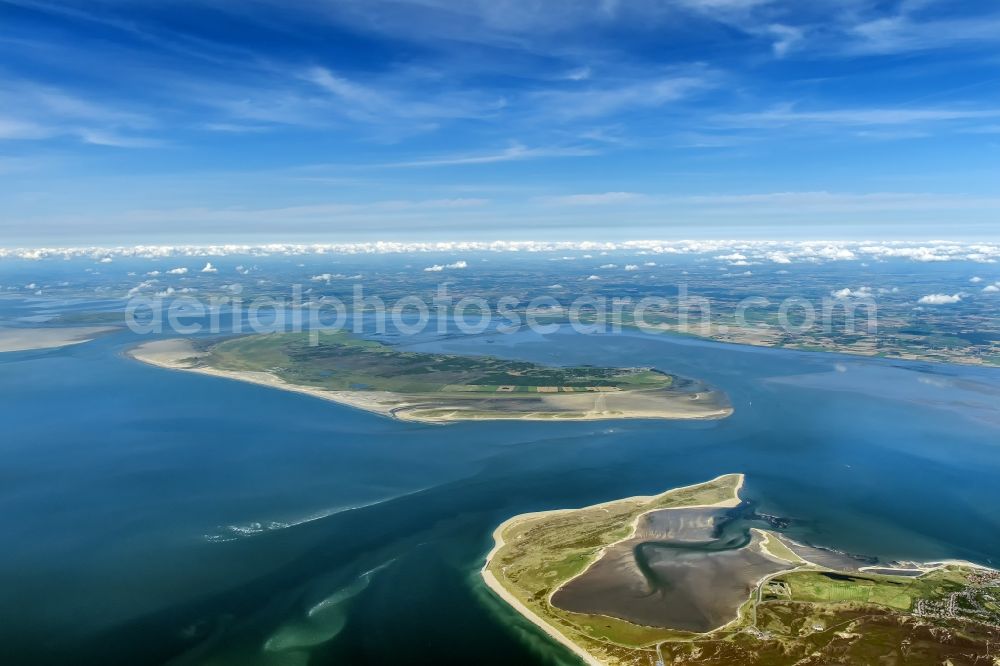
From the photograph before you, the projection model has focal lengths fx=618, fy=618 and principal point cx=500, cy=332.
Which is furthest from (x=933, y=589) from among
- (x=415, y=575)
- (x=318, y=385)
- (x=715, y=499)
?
(x=318, y=385)

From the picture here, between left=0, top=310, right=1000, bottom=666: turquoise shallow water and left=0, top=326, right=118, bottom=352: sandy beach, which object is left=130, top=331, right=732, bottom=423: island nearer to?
left=0, top=310, right=1000, bottom=666: turquoise shallow water

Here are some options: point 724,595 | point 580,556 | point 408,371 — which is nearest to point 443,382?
point 408,371

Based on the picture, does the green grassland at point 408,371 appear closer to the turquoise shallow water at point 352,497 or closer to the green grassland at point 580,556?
the turquoise shallow water at point 352,497

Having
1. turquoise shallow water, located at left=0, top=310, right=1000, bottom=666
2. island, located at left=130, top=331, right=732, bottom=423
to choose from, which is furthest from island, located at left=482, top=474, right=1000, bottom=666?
island, located at left=130, top=331, right=732, bottom=423

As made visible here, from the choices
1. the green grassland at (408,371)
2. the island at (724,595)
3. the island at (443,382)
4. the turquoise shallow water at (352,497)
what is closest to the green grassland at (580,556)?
the island at (724,595)

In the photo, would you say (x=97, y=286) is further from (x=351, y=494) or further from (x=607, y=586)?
(x=607, y=586)

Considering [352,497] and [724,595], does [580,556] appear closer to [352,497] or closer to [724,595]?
[724,595]
